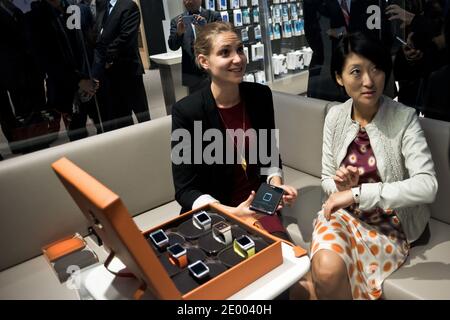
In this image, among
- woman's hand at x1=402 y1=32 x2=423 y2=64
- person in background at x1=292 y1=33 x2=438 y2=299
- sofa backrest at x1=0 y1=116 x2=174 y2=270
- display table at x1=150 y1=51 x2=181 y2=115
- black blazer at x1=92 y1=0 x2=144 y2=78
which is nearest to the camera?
person in background at x1=292 y1=33 x2=438 y2=299

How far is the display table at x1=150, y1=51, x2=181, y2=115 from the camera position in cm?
429

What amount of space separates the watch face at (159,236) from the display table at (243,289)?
0.13 metres

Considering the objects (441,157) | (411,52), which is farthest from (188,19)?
(441,157)

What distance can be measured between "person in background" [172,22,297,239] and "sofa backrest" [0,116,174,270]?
46 centimetres

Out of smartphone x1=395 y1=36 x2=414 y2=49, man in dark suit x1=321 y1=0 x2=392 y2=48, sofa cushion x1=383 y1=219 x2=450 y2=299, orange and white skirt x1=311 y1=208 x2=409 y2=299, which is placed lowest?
sofa cushion x1=383 y1=219 x2=450 y2=299

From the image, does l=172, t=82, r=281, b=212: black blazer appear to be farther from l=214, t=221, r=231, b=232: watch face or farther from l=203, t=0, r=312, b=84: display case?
l=203, t=0, r=312, b=84: display case

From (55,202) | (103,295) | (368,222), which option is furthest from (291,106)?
(103,295)

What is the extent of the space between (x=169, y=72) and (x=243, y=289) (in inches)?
146

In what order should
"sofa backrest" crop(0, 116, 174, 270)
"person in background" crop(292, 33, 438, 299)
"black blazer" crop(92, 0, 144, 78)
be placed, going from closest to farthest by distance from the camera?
1. "person in background" crop(292, 33, 438, 299)
2. "sofa backrest" crop(0, 116, 174, 270)
3. "black blazer" crop(92, 0, 144, 78)

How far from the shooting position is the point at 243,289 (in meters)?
1.03

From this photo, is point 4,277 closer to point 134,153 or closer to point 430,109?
point 134,153

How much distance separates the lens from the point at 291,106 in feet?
7.89

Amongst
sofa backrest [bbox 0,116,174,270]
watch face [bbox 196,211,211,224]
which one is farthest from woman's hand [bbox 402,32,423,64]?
watch face [bbox 196,211,211,224]

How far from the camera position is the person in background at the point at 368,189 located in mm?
1446
